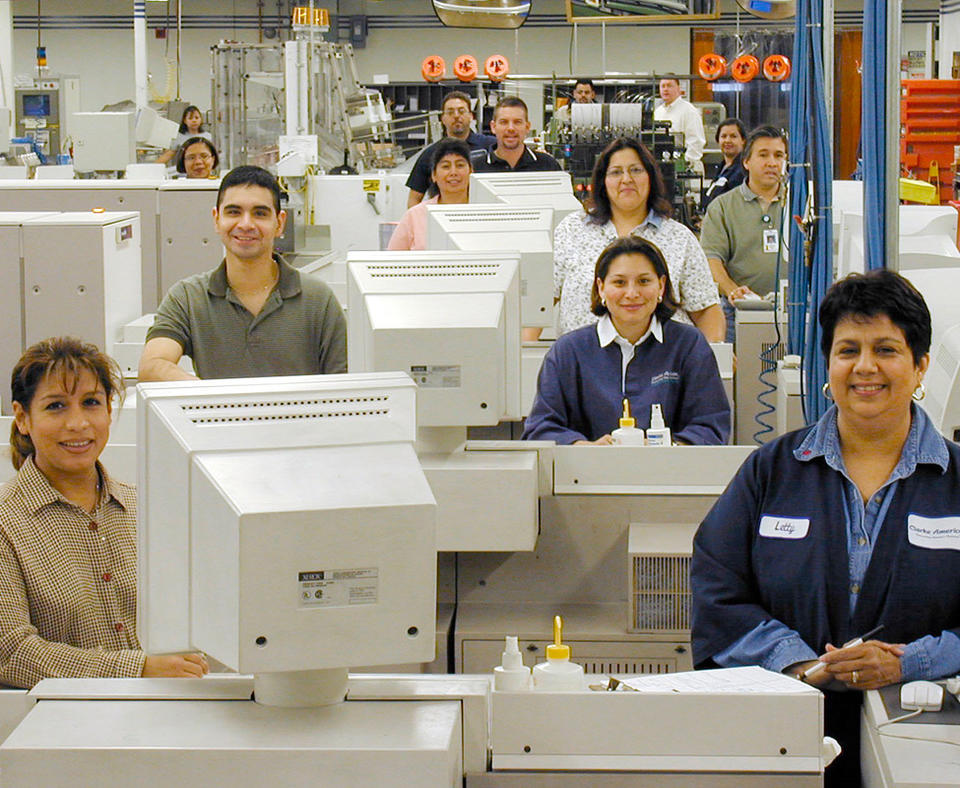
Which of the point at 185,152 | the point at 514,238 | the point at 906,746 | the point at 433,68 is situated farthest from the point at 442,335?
the point at 433,68

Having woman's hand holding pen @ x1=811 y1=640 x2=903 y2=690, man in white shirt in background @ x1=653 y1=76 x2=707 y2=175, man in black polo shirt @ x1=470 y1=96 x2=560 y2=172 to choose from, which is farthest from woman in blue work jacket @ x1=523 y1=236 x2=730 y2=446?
man in white shirt in background @ x1=653 y1=76 x2=707 y2=175

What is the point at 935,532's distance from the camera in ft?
7.04

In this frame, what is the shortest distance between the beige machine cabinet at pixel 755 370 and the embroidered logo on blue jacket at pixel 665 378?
152 cm

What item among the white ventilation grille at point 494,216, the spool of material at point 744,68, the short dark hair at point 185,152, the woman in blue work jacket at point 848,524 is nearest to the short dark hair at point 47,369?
the woman in blue work jacket at point 848,524

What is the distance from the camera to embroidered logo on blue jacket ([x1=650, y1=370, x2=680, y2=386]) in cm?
356

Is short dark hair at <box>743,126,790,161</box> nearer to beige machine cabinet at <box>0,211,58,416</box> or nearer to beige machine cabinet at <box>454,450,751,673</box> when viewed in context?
beige machine cabinet at <box>0,211,58,416</box>

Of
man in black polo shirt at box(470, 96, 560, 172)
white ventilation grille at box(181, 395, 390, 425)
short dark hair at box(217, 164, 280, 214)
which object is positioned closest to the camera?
white ventilation grille at box(181, 395, 390, 425)

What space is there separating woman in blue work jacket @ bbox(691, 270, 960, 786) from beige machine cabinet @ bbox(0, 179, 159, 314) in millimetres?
4814

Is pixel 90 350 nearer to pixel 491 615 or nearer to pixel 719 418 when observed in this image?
pixel 491 615

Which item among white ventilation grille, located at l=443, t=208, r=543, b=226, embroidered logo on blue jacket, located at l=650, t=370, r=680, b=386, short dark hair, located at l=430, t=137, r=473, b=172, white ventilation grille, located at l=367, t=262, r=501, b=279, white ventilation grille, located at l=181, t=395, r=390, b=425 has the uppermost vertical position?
short dark hair, located at l=430, t=137, r=473, b=172

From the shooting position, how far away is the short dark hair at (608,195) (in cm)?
456

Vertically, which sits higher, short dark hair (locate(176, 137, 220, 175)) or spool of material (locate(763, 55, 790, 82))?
spool of material (locate(763, 55, 790, 82))

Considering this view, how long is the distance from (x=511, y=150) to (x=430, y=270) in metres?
3.76

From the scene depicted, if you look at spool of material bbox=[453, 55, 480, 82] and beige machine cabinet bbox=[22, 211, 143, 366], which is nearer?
beige machine cabinet bbox=[22, 211, 143, 366]
